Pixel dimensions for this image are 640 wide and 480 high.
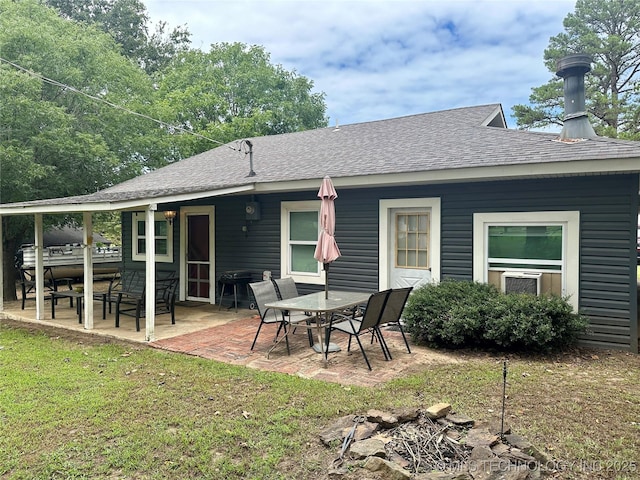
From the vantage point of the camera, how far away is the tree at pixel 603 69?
18.6 metres

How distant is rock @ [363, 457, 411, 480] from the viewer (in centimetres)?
245

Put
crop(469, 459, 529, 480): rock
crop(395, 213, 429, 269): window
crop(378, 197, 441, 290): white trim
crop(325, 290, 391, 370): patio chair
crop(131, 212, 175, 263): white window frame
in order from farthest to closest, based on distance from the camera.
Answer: crop(131, 212, 175, 263): white window frame, crop(395, 213, 429, 269): window, crop(378, 197, 441, 290): white trim, crop(325, 290, 391, 370): patio chair, crop(469, 459, 529, 480): rock

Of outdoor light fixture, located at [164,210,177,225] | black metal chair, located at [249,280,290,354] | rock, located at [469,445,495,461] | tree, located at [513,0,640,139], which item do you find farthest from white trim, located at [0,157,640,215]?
tree, located at [513,0,640,139]

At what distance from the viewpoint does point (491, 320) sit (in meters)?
5.28

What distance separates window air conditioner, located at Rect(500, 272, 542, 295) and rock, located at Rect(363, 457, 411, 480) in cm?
413

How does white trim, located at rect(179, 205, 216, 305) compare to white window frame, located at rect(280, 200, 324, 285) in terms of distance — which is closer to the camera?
white window frame, located at rect(280, 200, 324, 285)

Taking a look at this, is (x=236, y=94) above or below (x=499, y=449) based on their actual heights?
above

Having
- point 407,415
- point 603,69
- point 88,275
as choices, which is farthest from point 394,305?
point 603,69

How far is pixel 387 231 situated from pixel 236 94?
21.4m

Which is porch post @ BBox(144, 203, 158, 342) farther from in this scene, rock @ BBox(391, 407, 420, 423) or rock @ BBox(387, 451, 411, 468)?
rock @ BBox(387, 451, 411, 468)

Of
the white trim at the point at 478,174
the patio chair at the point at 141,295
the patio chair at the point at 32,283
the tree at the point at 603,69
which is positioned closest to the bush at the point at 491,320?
the white trim at the point at 478,174

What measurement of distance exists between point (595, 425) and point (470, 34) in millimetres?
13498

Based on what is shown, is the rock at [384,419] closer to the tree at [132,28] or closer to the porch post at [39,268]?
the porch post at [39,268]

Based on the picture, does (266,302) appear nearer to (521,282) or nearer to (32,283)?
(521,282)
